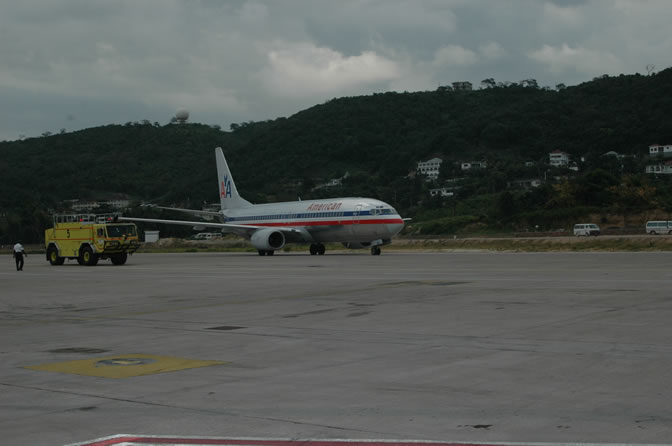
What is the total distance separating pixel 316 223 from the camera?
Answer: 5112cm

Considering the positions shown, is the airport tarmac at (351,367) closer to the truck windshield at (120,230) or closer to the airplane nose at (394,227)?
the truck windshield at (120,230)

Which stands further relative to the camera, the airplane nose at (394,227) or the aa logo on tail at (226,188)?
the aa logo on tail at (226,188)

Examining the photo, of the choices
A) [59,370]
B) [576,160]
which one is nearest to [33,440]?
[59,370]

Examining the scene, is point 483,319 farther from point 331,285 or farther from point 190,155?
point 190,155

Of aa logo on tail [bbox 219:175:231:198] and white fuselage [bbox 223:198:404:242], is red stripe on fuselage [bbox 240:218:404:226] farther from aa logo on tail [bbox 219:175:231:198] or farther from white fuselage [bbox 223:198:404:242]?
aa logo on tail [bbox 219:175:231:198]

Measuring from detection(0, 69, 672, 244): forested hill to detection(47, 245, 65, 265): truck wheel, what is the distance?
90233 mm

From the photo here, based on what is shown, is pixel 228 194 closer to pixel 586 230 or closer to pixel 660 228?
pixel 586 230

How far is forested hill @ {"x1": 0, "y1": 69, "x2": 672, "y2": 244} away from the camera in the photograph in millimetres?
153125

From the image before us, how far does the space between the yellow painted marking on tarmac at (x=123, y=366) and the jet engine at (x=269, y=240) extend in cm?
4259

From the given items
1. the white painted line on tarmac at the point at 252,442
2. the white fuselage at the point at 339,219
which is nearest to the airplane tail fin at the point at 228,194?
the white fuselage at the point at 339,219

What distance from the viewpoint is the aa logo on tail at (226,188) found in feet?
210

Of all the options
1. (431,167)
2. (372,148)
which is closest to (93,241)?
(431,167)

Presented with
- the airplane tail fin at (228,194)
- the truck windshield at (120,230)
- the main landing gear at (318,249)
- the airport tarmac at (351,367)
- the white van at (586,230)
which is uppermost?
the airplane tail fin at (228,194)

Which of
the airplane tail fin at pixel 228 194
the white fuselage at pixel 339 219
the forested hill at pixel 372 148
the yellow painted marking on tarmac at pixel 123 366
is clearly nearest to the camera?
the yellow painted marking on tarmac at pixel 123 366
